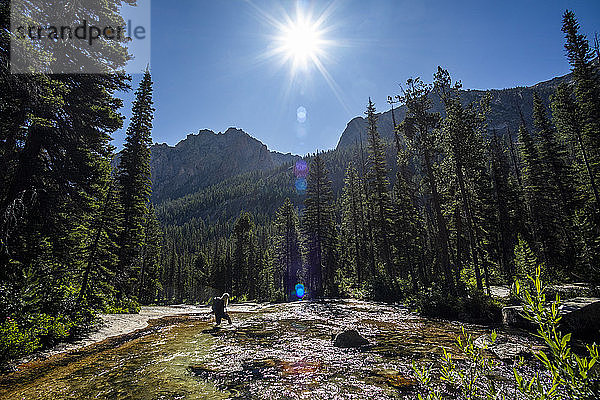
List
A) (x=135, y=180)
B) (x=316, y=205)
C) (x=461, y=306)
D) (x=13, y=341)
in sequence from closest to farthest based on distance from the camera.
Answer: (x=13, y=341) → (x=461, y=306) → (x=135, y=180) → (x=316, y=205)

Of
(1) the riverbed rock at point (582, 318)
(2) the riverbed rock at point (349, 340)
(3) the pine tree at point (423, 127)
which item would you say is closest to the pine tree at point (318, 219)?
(3) the pine tree at point (423, 127)

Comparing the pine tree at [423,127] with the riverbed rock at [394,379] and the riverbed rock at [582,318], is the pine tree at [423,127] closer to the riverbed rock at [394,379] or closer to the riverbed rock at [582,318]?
the riverbed rock at [582,318]

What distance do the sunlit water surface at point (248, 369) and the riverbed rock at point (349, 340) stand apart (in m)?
0.56

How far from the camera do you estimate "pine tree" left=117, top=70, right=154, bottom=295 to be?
25.6 metres

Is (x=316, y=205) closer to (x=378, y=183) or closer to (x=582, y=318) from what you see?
(x=378, y=183)

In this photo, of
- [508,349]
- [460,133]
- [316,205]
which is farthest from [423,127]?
[316,205]

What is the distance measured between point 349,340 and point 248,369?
14.0 ft

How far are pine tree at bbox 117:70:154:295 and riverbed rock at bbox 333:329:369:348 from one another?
21744 millimetres

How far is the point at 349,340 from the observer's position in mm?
10344

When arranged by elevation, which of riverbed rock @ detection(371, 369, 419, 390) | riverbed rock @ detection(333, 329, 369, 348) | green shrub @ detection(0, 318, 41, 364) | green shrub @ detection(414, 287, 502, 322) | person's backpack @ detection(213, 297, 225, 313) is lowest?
green shrub @ detection(414, 287, 502, 322)

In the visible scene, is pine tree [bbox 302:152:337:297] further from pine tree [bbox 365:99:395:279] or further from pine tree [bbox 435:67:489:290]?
pine tree [bbox 435:67:489:290]

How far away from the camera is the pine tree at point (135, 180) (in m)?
25.6

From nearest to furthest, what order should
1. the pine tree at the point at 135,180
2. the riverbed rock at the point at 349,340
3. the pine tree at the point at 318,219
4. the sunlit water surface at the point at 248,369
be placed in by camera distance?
the sunlit water surface at the point at 248,369 < the riverbed rock at the point at 349,340 < the pine tree at the point at 135,180 < the pine tree at the point at 318,219

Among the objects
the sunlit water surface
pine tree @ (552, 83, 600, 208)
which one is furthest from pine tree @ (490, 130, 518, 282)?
the sunlit water surface
